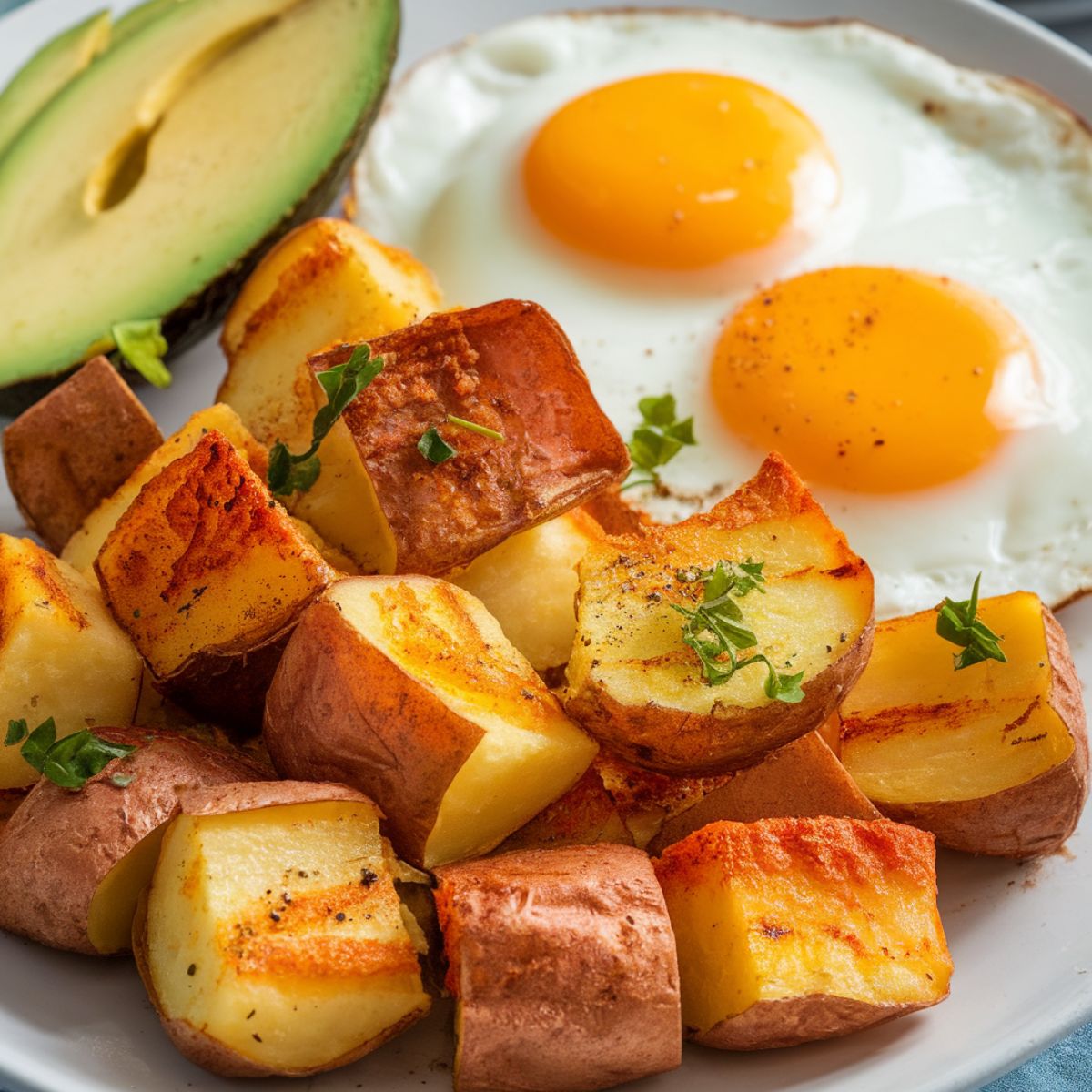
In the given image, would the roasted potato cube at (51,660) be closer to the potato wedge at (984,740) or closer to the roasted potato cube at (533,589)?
the roasted potato cube at (533,589)

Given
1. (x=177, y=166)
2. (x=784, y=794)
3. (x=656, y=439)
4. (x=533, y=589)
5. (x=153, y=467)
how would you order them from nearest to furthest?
(x=784, y=794) < (x=533, y=589) < (x=153, y=467) < (x=656, y=439) < (x=177, y=166)

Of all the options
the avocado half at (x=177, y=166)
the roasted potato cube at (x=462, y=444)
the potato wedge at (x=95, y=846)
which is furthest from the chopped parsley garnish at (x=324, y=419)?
the avocado half at (x=177, y=166)

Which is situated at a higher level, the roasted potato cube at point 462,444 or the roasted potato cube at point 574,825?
the roasted potato cube at point 462,444

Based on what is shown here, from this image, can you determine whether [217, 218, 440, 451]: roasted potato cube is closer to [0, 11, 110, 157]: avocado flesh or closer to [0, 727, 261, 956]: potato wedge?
[0, 727, 261, 956]: potato wedge

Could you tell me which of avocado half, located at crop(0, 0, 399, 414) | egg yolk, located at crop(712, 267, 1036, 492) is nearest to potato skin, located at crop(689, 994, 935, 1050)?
egg yolk, located at crop(712, 267, 1036, 492)

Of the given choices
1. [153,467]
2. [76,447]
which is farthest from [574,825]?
[76,447]

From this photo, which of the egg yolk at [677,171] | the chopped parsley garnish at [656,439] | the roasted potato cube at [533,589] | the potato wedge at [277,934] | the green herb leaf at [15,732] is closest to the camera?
the potato wedge at [277,934]

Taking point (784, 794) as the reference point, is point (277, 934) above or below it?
above

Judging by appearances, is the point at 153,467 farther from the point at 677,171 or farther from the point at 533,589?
the point at 677,171
